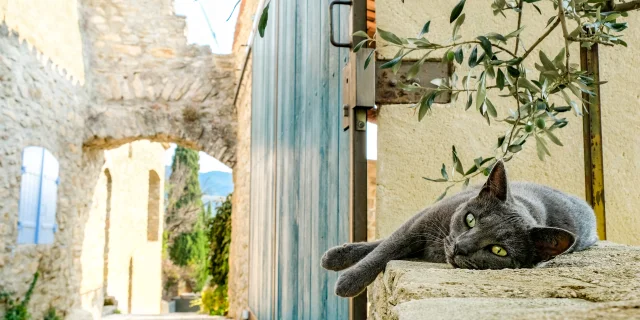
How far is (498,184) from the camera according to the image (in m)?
1.24

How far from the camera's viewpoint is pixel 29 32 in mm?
6309

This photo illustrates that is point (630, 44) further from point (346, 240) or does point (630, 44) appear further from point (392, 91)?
point (346, 240)

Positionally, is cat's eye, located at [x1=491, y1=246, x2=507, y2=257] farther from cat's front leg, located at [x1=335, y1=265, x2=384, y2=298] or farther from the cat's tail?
the cat's tail

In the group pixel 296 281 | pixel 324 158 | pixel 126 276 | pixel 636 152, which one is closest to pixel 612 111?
pixel 636 152

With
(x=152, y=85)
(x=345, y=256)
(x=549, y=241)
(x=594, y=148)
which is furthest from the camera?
(x=152, y=85)

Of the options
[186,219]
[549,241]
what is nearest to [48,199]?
[549,241]

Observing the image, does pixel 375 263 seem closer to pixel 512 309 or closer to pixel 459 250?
pixel 459 250

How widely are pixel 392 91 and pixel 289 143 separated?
1.52 metres

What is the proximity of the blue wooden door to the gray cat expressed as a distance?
0.67 meters

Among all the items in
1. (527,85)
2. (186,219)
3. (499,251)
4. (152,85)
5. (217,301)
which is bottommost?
(217,301)

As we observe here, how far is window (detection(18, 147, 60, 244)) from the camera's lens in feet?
20.6

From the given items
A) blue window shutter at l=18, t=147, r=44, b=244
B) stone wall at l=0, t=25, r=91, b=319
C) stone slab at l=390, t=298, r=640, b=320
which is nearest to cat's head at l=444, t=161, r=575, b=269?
stone slab at l=390, t=298, r=640, b=320

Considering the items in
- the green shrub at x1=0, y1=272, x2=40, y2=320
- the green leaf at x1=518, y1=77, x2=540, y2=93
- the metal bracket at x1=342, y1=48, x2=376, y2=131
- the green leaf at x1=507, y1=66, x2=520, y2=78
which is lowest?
the green shrub at x1=0, y1=272, x2=40, y2=320

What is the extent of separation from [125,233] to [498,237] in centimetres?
1173
